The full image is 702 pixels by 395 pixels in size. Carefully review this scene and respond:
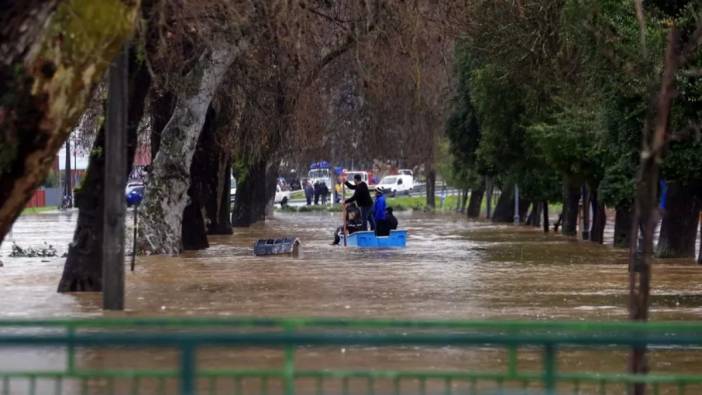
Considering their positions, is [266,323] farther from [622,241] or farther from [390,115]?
[390,115]

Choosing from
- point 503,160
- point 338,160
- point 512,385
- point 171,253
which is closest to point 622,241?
point 503,160

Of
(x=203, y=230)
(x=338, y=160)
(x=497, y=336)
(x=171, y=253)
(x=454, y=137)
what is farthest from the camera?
(x=338, y=160)

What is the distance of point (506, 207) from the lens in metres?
62.7

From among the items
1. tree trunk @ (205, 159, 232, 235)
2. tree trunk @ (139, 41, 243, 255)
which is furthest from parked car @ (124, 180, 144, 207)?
tree trunk @ (139, 41, 243, 255)

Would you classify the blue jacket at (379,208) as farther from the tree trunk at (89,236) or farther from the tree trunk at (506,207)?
the tree trunk at (506,207)

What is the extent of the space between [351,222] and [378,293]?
18.6 meters

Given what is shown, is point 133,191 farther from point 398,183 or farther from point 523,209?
point 398,183

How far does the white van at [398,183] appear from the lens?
348 feet

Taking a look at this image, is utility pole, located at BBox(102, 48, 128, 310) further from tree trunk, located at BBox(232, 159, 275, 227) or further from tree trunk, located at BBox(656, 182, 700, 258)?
tree trunk, located at BBox(232, 159, 275, 227)

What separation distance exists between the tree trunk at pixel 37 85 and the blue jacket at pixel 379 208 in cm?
2688

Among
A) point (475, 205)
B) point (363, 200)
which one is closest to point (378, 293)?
point (363, 200)

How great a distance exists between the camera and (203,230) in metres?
35.6

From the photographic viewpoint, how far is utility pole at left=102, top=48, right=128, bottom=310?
16938mm

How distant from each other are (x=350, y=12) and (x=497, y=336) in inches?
761
